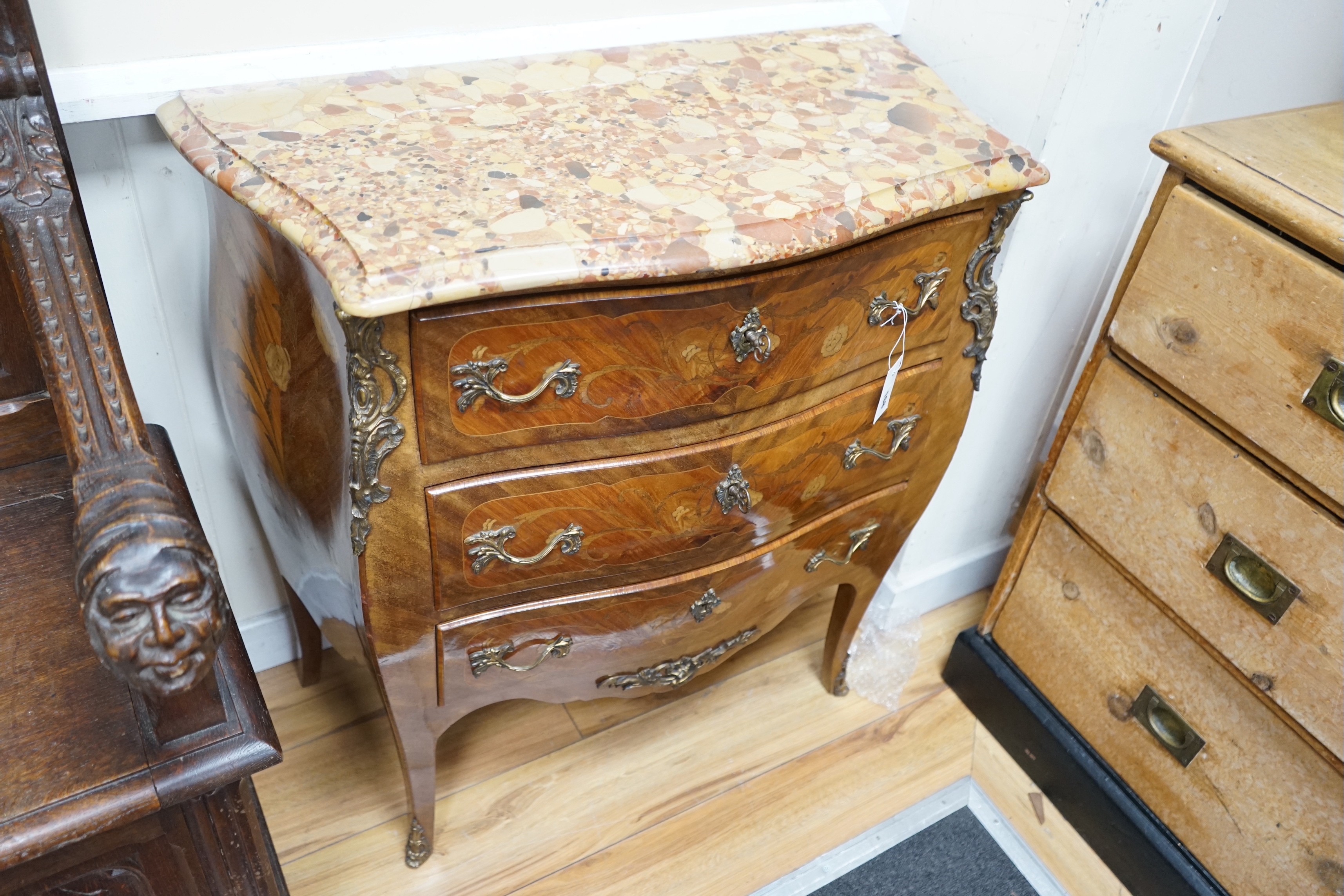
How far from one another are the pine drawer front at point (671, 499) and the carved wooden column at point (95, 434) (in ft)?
0.83

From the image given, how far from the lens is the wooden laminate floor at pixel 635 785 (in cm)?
124

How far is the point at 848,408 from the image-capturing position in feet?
3.20

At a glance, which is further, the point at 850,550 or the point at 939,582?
the point at 939,582

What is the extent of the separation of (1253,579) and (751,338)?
632 mm

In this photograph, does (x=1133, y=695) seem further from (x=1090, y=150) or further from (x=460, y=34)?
(x=460, y=34)

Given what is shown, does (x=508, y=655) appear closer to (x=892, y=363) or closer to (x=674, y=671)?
(x=674, y=671)

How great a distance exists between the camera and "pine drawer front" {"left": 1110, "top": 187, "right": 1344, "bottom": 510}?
0.91 m

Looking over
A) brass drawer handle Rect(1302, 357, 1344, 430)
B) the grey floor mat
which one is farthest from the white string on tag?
the grey floor mat

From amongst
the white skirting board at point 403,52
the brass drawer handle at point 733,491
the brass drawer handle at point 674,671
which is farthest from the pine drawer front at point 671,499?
the white skirting board at point 403,52

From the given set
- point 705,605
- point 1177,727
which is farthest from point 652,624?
point 1177,727

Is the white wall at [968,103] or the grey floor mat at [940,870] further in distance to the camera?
the grey floor mat at [940,870]

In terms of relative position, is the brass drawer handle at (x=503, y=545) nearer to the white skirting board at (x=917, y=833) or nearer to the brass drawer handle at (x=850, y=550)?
the brass drawer handle at (x=850, y=550)

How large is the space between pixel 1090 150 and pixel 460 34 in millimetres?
718

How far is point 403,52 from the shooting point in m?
0.97
